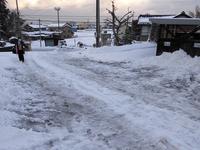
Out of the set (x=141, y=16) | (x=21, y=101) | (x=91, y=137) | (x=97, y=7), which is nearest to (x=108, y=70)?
(x=21, y=101)

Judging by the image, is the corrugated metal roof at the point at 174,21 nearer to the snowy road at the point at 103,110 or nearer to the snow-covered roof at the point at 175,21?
the snow-covered roof at the point at 175,21

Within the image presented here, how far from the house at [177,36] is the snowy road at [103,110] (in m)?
3.71

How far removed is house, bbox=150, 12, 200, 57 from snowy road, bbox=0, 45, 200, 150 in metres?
3.71

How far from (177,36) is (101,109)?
40.0ft

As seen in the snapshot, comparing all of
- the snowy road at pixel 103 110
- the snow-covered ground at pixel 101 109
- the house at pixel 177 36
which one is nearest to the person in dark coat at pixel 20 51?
the snow-covered ground at pixel 101 109

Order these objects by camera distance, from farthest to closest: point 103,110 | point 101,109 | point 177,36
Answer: point 177,36 < point 101,109 < point 103,110

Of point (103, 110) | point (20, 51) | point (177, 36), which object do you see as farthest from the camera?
point (20, 51)

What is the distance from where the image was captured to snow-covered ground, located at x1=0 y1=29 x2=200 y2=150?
22.2ft

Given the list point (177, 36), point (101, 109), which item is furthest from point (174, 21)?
point (101, 109)

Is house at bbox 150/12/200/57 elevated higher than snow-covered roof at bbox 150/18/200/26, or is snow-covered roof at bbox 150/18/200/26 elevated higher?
snow-covered roof at bbox 150/18/200/26

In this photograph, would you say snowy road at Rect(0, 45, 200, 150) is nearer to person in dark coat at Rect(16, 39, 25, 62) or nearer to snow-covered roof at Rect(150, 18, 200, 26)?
person in dark coat at Rect(16, 39, 25, 62)

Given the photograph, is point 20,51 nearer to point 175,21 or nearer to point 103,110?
point 175,21

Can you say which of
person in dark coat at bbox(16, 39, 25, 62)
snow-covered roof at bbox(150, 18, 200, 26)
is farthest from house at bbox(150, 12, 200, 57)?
person in dark coat at bbox(16, 39, 25, 62)

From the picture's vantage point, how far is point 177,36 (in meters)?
20.2
